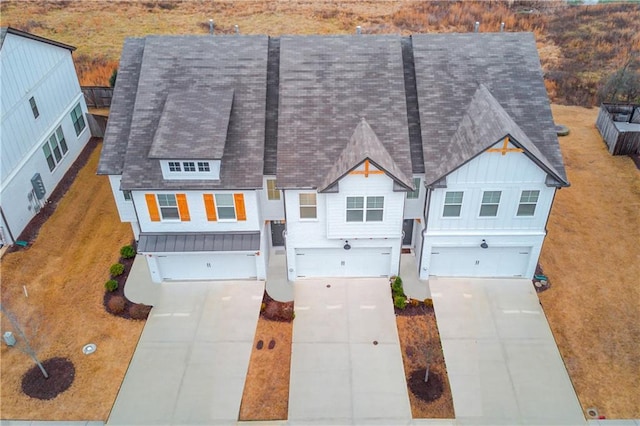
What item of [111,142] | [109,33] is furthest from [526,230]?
[109,33]

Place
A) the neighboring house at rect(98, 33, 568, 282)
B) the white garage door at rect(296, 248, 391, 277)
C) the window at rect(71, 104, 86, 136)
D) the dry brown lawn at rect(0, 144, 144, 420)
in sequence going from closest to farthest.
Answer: the dry brown lawn at rect(0, 144, 144, 420)
the neighboring house at rect(98, 33, 568, 282)
the white garage door at rect(296, 248, 391, 277)
the window at rect(71, 104, 86, 136)

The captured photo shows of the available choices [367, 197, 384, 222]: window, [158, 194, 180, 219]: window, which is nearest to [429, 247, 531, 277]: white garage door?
[367, 197, 384, 222]: window

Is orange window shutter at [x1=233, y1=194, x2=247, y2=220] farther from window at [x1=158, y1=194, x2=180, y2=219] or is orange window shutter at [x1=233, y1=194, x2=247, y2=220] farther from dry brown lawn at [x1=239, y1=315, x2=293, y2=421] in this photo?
dry brown lawn at [x1=239, y1=315, x2=293, y2=421]

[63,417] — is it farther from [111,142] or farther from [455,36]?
[455,36]

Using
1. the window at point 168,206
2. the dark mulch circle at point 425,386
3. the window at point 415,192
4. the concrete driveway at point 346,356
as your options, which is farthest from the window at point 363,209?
the window at point 168,206

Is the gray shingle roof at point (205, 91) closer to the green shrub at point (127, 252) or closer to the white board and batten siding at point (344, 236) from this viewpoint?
the white board and batten siding at point (344, 236)

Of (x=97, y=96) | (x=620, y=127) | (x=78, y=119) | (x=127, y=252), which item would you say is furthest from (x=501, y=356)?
(x=97, y=96)
